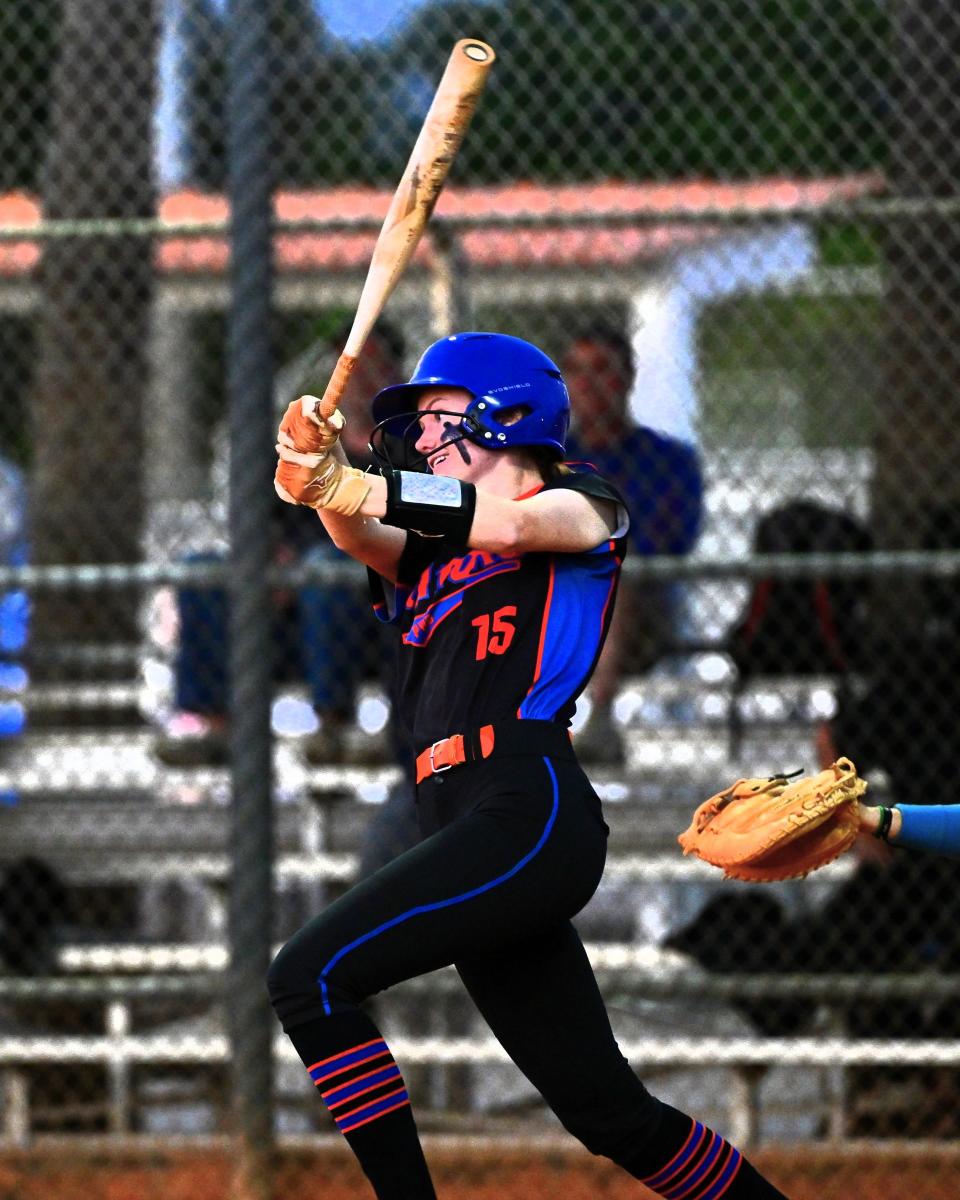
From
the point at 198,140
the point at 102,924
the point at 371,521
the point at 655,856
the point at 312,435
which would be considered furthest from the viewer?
the point at 198,140

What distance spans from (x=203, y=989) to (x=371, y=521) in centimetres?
209

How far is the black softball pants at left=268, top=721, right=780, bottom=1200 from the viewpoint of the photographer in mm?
2822

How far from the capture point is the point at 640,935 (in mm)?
6254

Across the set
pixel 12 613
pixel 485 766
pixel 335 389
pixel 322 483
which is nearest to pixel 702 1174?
pixel 485 766

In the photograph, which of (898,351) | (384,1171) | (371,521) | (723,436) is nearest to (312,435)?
(371,521)

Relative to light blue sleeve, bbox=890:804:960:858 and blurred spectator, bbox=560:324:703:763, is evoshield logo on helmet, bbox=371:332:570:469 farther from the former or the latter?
blurred spectator, bbox=560:324:703:763

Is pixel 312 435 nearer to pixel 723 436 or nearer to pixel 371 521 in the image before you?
pixel 371 521

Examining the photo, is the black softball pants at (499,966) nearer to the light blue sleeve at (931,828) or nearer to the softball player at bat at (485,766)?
the softball player at bat at (485,766)

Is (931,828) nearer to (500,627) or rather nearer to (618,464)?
(500,627)

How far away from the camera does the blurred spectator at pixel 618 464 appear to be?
5.18 meters

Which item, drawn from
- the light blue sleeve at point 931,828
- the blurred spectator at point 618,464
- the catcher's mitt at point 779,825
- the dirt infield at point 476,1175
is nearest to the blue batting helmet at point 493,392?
the catcher's mitt at point 779,825

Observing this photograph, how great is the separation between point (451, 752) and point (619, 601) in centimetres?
236

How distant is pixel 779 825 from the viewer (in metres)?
2.84

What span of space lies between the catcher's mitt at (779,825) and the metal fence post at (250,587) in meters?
2.00
